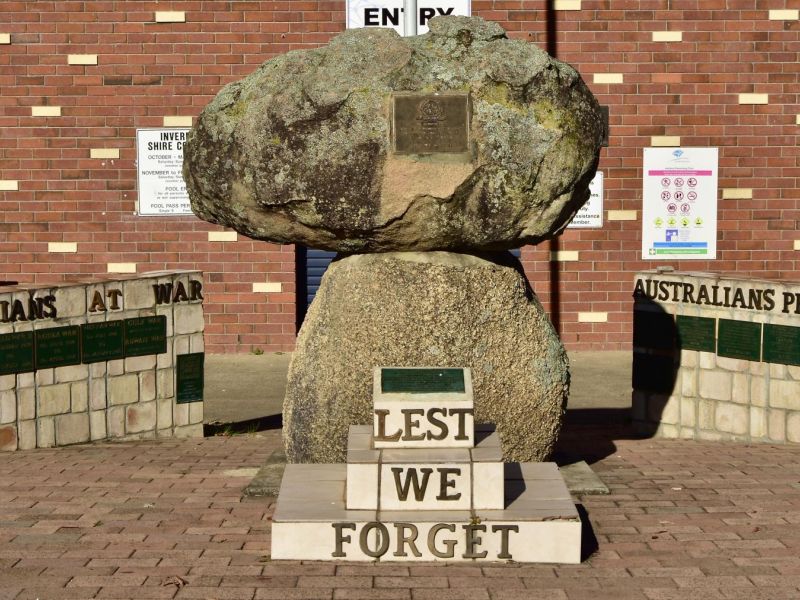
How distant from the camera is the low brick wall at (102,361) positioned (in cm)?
842

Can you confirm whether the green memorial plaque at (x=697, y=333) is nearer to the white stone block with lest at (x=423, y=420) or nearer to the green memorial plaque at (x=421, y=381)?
the green memorial plaque at (x=421, y=381)

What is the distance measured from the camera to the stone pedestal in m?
5.72

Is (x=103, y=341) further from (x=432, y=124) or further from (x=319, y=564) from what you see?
(x=319, y=564)

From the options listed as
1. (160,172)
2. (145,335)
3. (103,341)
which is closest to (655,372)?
(145,335)

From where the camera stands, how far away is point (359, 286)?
280 inches

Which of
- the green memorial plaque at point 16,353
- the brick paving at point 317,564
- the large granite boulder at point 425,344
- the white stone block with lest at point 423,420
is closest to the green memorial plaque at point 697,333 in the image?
the brick paving at point 317,564

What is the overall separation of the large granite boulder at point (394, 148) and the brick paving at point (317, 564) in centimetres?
165

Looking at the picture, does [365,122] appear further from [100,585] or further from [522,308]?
[100,585]

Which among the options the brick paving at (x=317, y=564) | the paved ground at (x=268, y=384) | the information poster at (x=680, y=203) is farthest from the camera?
the information poster at (x=680, y=203)

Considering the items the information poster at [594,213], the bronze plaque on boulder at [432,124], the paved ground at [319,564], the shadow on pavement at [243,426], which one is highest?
the bronze plaque on boulder at [432,124]

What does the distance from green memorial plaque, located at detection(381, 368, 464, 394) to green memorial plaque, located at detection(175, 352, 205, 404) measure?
3.27 m

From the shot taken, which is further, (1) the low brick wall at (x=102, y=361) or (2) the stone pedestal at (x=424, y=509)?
(1) the low brick wall at (x=102, y=361)

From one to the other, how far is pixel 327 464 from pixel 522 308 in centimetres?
145

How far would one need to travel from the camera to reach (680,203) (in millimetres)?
13930
